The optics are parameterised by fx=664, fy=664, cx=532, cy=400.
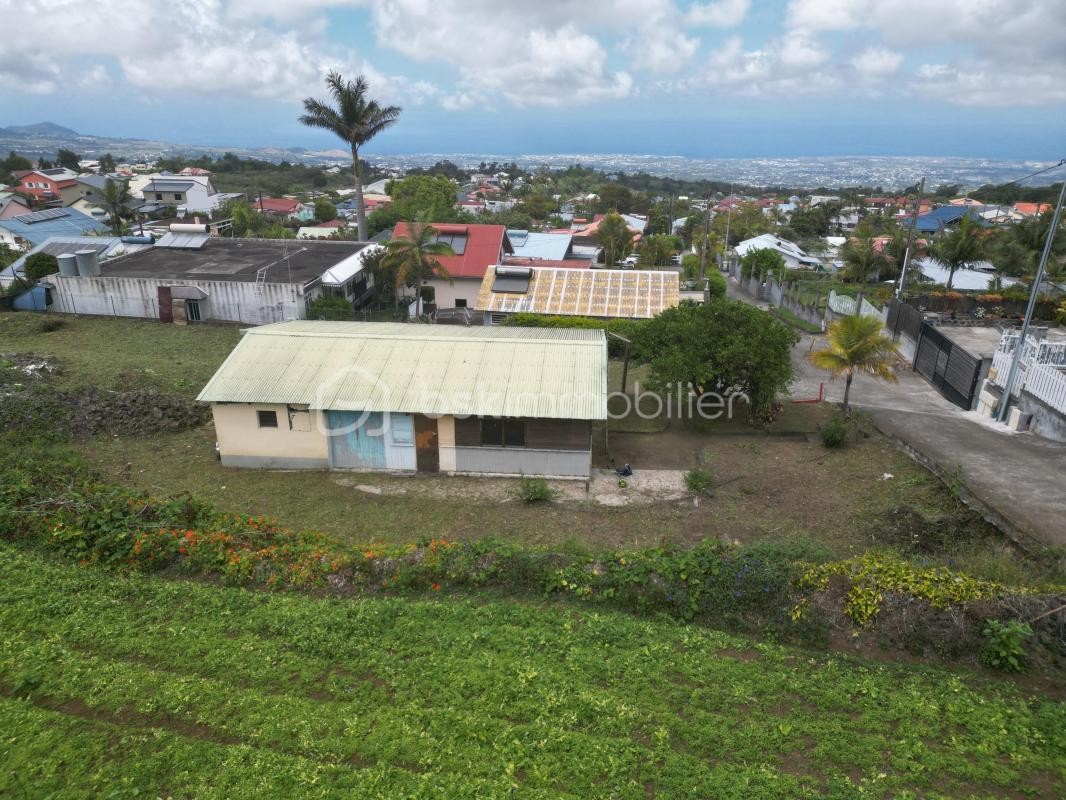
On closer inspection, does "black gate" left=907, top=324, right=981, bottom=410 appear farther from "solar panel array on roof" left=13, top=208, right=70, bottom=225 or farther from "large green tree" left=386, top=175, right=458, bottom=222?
"solar panel array on roof" left=13, top=208, right=70, bottom=225

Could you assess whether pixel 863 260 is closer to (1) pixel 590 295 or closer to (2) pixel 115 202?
(1) pixel 590 295

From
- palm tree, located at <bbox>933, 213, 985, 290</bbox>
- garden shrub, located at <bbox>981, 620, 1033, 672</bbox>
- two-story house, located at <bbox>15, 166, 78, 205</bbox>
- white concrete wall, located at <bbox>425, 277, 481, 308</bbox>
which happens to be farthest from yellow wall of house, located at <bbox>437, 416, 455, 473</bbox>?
two-story house, located at <bbox>15, 166, 78, 205</bbox>

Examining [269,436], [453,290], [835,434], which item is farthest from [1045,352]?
[453,290]

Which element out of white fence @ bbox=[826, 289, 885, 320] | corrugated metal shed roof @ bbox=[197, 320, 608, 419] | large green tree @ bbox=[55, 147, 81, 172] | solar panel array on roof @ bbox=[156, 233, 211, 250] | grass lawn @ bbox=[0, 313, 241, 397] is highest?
large green tree @ bbox=[55, 147, 81, 172]

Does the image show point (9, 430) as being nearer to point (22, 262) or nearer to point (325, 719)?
point (325, 719)

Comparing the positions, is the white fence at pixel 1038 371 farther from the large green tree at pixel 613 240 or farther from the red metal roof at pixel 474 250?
the large green tree at pixel 613 240

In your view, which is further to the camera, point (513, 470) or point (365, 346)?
point (365, 346)

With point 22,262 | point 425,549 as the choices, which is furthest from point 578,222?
point 425,549
